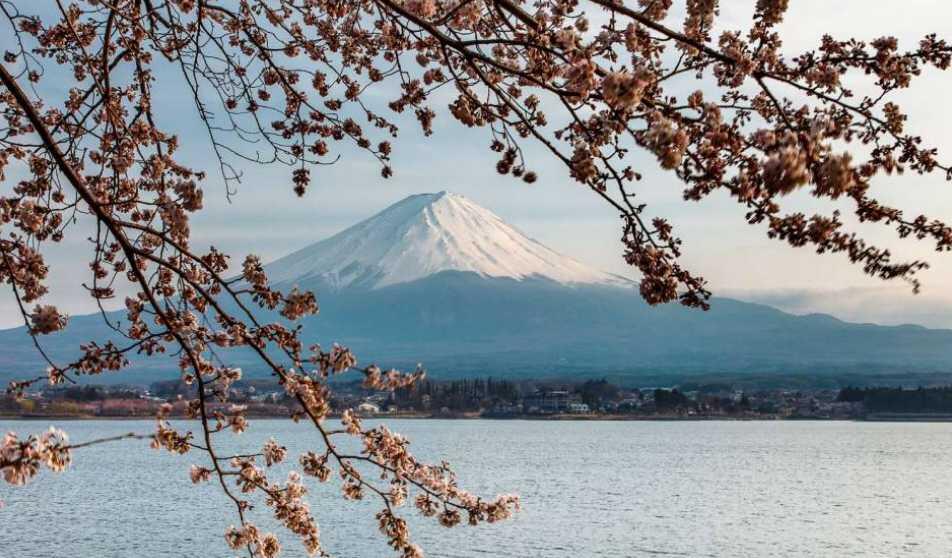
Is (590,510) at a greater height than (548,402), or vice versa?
(548,402)

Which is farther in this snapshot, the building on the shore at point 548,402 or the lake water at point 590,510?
the building on the shore at point 548,402

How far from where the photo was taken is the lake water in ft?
89.8

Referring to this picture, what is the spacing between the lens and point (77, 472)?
5484cm

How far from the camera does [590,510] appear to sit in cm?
3597

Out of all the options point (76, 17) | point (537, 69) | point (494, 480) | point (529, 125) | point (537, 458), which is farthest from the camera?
point (537, 458)

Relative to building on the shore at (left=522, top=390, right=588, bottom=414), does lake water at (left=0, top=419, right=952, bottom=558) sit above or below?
below

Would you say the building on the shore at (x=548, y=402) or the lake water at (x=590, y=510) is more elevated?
the building on the shore at (x=548, y=402)

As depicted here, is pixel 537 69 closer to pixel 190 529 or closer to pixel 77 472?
pixel 190 529

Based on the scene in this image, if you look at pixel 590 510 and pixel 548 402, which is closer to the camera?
pixel 590 510

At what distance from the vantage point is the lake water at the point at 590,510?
27.4 m

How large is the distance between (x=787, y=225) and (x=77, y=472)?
5559 centimetres

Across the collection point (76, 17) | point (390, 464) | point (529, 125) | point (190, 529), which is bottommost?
point (190, 529)

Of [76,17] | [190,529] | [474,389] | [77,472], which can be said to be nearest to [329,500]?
[190,529]

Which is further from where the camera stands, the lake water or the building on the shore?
the building on the shore
